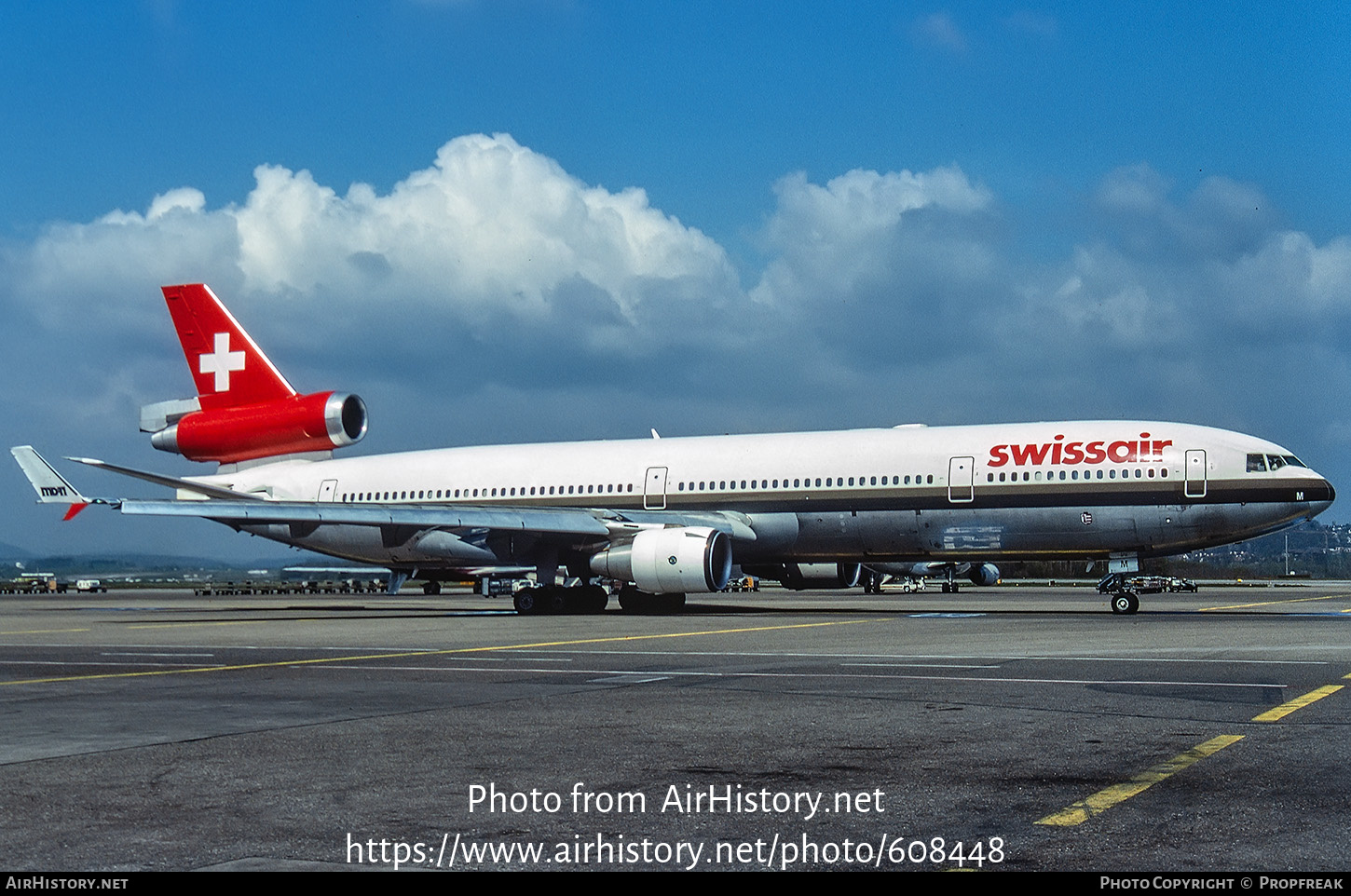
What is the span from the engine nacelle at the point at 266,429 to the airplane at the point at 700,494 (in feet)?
0.18

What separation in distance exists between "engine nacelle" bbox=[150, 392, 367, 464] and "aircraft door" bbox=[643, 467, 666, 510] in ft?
33.4

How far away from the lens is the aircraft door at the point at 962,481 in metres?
29.9

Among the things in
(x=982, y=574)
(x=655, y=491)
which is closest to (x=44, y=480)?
(x=655, y=491)

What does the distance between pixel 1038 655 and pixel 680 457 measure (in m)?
17.8

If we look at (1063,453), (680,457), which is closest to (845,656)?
(1063,453)

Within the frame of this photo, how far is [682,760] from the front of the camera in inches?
338

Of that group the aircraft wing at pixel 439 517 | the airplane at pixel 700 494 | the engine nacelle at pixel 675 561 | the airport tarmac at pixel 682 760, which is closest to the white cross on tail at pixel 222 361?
the airplane at pixel 700 494

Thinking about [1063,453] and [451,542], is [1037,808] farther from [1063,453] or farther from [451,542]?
[451,542]

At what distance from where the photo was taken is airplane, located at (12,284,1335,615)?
2889cm

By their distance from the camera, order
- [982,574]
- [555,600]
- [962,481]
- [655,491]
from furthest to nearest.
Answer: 1. [982,574]
2. [655,491]
3. [555,600]
4. [962,481]

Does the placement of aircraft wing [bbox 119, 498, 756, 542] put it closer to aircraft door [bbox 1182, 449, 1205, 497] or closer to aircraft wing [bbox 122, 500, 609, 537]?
aircraft wing [bbox 122, 500, 609, 537]

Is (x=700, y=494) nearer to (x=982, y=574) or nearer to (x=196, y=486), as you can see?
(x=196, y=486)

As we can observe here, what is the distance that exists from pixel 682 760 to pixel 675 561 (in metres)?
20.7
